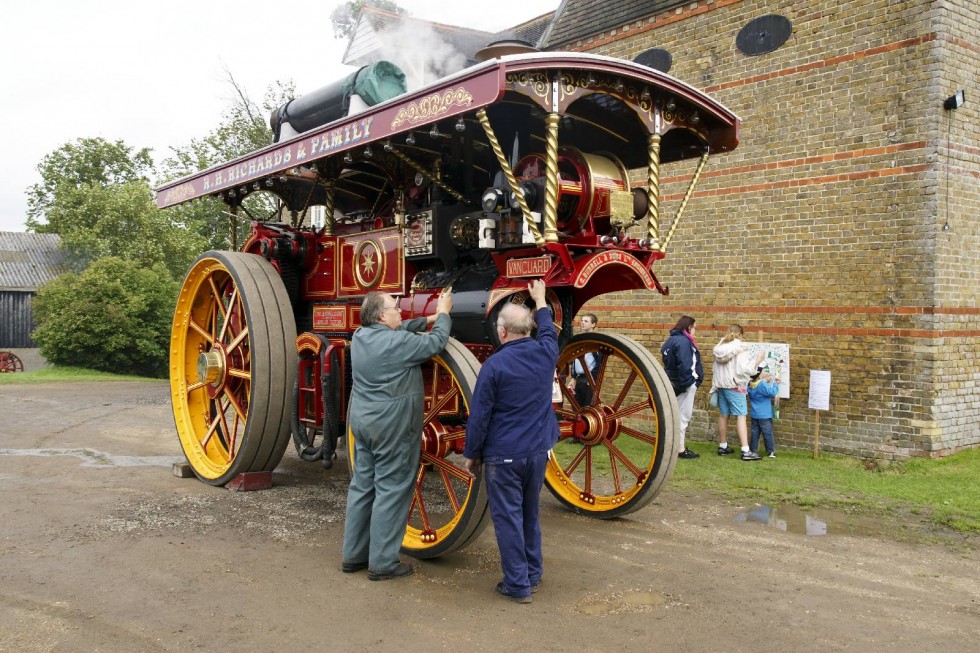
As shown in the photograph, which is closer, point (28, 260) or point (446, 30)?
point (446, 30)

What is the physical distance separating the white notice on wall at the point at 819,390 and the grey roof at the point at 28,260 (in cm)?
2837

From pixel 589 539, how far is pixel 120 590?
2667 mm

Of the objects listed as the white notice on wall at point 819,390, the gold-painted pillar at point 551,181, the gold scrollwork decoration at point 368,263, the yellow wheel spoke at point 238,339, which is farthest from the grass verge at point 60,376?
the gold-painted pillar at point 551,181

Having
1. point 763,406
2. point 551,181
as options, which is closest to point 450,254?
point 551,181

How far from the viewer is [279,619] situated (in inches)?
144

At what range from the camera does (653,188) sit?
5.10 metres

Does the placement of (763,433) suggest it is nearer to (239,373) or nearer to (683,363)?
(683,363)

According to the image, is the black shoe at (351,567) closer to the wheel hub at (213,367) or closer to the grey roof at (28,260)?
the wheel hub at (213,367)

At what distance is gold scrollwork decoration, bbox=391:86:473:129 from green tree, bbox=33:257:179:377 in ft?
51.8

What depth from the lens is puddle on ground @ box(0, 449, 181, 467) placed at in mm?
7289

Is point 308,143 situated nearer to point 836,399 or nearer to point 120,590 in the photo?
point 120,590

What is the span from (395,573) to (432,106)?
2544mm

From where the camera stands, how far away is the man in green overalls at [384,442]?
14.0ft

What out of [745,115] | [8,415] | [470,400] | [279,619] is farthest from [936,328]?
[8,415]
